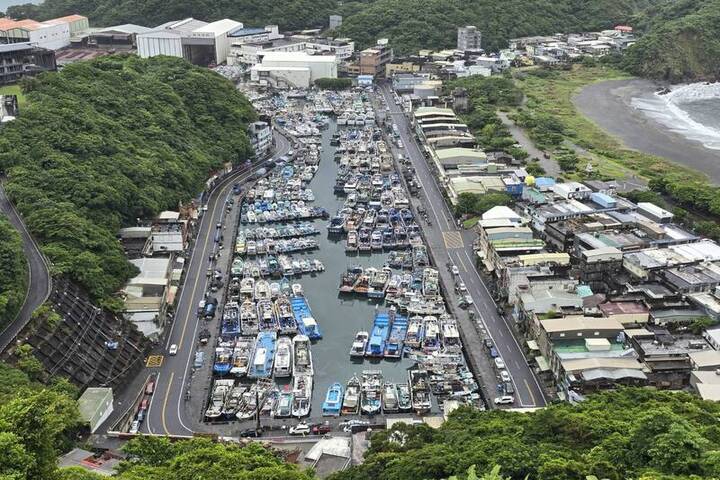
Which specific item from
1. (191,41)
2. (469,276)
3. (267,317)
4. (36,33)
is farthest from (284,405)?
(191,41)

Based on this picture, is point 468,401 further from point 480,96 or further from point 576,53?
point 576,53

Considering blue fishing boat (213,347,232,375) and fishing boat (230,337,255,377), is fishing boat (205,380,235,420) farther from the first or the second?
blue fishing boat (213,347,232,375)

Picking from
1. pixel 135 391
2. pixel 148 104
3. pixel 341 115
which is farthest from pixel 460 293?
pixel 341 115

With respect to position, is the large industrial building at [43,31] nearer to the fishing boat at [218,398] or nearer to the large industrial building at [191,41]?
the large industrial building at [191,41]

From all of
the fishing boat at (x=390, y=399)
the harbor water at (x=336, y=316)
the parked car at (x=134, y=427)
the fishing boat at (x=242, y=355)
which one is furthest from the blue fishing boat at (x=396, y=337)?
the parked car at (x=134, y=427)

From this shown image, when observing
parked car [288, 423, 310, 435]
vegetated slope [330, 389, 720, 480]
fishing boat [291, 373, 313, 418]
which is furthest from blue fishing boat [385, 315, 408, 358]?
vegetated slope [330, 389, 720, 480]
